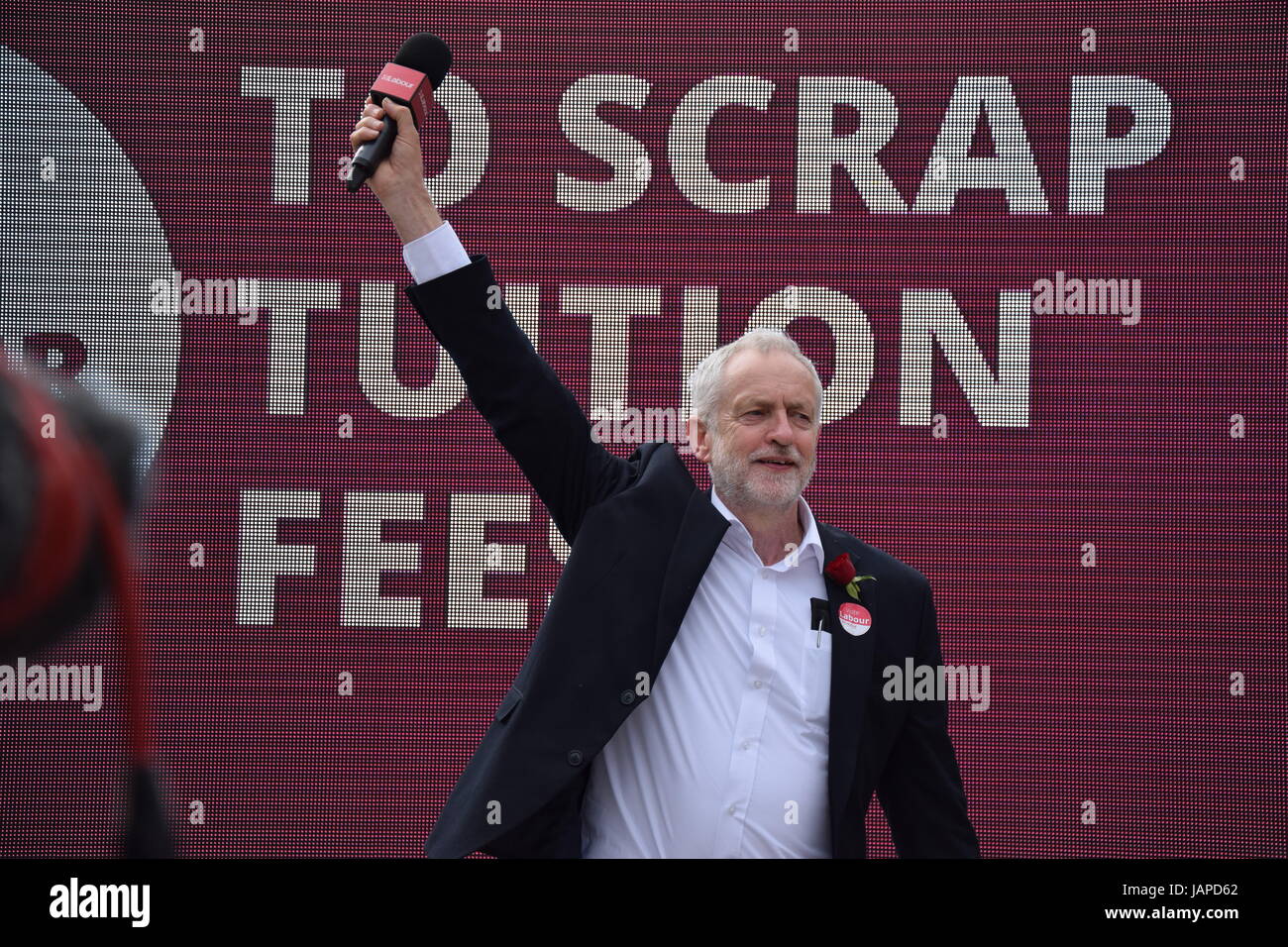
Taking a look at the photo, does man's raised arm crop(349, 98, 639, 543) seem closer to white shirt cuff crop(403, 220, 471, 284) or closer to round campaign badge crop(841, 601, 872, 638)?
white shirt cuff crop(403, 220, 471, 284)

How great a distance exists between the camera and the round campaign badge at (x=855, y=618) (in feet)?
6.53

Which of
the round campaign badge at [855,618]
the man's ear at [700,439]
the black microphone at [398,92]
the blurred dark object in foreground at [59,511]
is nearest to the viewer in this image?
the blurred dark object in foreground at [59,511]

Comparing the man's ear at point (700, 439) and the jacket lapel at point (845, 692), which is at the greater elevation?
the man's ear at point (700, 439)

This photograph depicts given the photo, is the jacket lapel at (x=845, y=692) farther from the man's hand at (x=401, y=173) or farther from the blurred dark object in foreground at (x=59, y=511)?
the blurred dark object in foreground at (x=59, y=511)

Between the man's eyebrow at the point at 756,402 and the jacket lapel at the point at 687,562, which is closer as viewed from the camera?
the jacket lapel at the point at 687,562

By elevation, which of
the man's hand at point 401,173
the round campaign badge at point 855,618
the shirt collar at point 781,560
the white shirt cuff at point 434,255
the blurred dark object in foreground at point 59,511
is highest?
the man's hand at point 401,173

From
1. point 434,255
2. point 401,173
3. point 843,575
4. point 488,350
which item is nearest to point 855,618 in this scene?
point 843,575

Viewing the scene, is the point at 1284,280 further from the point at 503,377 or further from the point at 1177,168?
the point at 503,377

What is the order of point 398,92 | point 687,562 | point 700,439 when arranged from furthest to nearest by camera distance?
1. point 700,439
2. point 687,562
3. point 398,92

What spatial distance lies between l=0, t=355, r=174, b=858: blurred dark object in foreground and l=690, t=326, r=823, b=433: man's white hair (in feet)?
5.48

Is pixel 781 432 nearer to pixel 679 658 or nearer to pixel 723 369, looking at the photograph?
pixel 723 369

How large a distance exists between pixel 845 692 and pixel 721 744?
0.20 meters

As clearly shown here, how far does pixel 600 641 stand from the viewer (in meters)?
1.90

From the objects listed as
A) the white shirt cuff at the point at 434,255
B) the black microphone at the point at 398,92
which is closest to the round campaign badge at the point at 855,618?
the white shirt cuff at the point at 434,255
